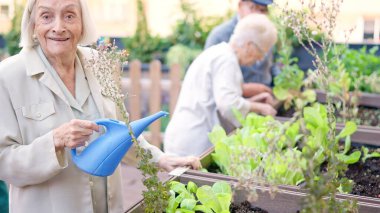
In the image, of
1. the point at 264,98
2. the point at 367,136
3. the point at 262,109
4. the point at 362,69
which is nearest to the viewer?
the point at 367,136

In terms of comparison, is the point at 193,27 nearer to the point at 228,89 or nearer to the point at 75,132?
the point at 228,89

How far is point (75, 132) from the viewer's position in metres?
1.23

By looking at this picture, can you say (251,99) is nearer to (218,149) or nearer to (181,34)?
(218,149)

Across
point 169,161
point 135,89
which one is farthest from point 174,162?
point 135,89

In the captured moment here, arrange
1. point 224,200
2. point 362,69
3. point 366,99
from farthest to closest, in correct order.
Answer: point 362,69 → point 366,99 → point 224,200

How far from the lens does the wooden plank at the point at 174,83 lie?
4641mm

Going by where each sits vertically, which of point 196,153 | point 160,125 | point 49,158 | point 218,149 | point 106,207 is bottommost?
point 160,125

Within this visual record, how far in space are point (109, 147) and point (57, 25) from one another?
452 mm

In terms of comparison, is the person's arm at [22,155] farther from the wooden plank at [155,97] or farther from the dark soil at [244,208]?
the wooden plank at [155,97]

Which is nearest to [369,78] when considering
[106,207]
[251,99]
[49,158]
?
[251,99]

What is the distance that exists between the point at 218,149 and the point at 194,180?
1.01 ft

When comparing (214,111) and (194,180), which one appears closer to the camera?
(194,180)

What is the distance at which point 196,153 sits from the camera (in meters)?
2.57

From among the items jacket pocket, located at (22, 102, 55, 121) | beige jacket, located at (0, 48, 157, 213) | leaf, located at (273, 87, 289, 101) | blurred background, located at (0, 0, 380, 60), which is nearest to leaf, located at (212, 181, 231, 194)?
beige jacket, located at (0, 48, 157, 213)
